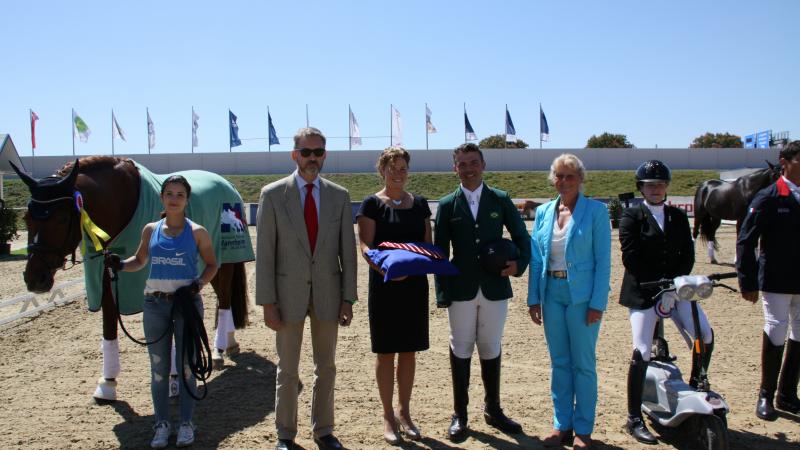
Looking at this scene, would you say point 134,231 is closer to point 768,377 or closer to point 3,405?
point 3,405

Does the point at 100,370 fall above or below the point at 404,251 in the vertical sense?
below

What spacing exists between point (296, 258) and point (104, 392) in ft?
7.28

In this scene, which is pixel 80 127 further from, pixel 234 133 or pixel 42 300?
pixel 42 300

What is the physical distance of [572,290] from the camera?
384 cm

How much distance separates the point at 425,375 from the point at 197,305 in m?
2.16

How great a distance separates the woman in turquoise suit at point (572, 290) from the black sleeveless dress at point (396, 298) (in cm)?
77

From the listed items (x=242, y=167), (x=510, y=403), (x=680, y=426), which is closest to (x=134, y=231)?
(x=510, y=403)

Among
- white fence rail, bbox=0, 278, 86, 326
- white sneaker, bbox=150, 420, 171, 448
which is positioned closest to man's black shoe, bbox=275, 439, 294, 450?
white sneaker, bbox=150, 420, 171, 448

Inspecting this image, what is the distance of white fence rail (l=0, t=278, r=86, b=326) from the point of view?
7523 mm

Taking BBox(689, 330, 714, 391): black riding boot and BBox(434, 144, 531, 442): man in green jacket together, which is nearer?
BBox(689, 330, 714, 391): black riding boot

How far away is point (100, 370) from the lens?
5.65 meters

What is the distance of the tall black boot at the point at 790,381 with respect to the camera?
14.7 feet

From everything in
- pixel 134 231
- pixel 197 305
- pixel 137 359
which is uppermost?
pixel 134 231

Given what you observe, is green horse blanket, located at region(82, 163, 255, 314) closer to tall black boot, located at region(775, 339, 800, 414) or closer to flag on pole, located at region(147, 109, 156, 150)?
tall black boot, located at region(775, 339, 800, 414)
